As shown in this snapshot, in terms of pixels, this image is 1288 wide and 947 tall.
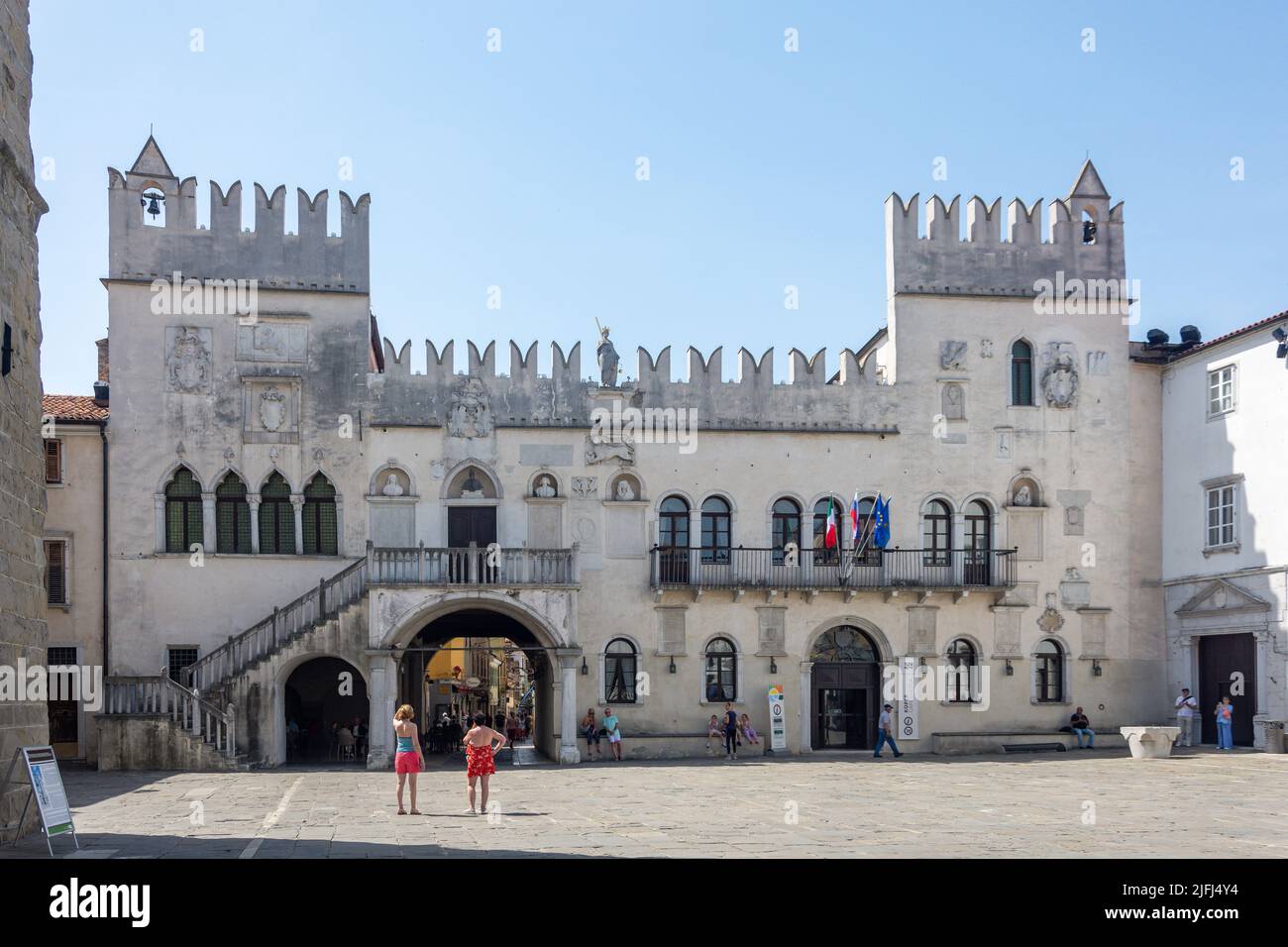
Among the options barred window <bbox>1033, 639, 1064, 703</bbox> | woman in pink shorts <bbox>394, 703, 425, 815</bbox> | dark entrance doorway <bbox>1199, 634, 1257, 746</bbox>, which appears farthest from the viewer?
barred window <bbox>1033, 639, 1064, 703</bbox>

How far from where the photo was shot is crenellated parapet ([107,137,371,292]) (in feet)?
109

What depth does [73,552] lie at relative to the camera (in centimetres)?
3209

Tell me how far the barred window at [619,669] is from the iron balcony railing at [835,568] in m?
1.72

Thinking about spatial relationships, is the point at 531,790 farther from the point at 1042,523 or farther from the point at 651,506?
the point at 1042,523

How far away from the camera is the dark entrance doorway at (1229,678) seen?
105 ft

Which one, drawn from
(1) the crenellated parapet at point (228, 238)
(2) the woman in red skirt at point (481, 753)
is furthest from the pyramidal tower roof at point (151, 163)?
(2) the woman in red skirt at point (481, 753)

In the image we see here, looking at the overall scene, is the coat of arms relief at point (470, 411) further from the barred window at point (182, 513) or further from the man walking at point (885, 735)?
the man walking at point (885, 735)

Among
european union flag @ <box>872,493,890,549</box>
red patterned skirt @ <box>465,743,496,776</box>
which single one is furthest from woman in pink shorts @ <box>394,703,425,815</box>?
european union flag @ <box>872,493,890,549</box>

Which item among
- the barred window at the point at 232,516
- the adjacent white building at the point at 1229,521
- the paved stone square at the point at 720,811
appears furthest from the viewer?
the barred window at the point at 232,516

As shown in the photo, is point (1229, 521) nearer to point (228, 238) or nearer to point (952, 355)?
point (952, 355)

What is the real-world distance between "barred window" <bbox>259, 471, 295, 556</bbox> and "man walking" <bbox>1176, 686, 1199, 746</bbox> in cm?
2103

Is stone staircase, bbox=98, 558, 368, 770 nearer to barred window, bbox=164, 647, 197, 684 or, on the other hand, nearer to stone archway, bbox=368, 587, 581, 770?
stone archway, bbox=368, 587, 581, 770
